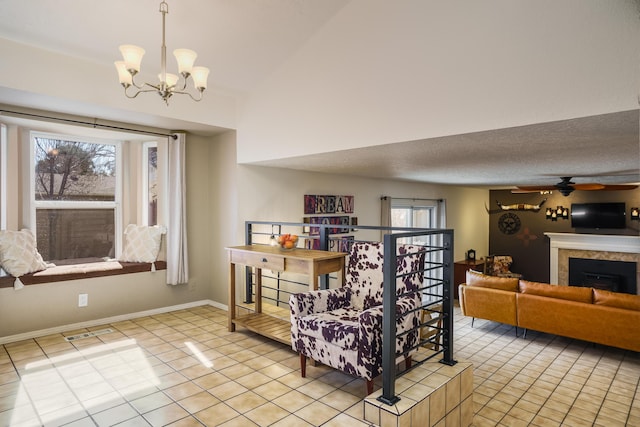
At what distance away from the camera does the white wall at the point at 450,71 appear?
2.08 metres

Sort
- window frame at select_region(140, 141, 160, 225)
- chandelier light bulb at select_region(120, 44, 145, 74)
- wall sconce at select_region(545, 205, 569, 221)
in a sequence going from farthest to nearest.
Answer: wall sconce at select_region(545, 205, 569, 221) → window frame at select_region(140, 141, 160, 225) → chandelier light bulb at select_region(120, 44, 145, 74)

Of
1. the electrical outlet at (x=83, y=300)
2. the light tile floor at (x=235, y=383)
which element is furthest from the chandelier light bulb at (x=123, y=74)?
the electrical outlet at (x=83, y=300)

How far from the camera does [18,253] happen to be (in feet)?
12.3

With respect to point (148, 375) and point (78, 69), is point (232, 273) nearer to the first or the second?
point (148, 375)

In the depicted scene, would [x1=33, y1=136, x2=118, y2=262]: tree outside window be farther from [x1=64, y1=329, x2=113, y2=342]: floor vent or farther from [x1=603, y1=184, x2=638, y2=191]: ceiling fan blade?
[x1=603, y1=184, x2=638, y2=191]: ceiling fan blade

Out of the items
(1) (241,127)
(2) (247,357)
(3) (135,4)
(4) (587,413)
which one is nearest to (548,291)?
(4) (587,413)

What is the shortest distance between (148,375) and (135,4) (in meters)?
2.99

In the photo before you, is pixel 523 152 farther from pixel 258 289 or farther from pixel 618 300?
pixel 258 289

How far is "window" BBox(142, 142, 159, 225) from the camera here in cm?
500

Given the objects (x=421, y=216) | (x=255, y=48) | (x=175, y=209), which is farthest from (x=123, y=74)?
(x=421, y=216)

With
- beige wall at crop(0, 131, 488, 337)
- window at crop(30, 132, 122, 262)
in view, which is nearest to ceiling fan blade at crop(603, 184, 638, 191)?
beige wall at crop(0, 131, 488, 337)

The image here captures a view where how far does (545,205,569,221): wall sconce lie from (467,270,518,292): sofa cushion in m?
4.02

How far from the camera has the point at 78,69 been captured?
345 centimetres

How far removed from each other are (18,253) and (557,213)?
8.88m
